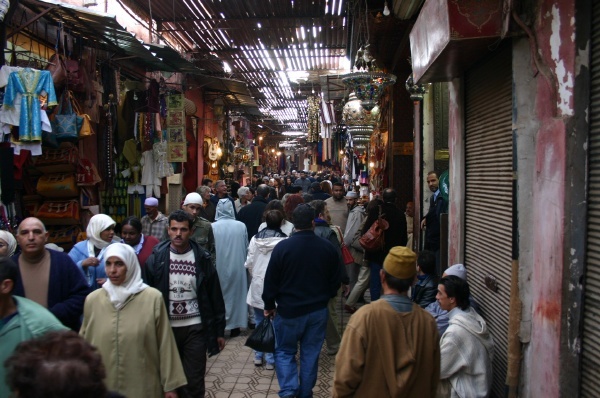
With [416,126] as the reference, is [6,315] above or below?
below

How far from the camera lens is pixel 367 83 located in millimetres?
6992

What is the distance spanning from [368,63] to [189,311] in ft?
14.4

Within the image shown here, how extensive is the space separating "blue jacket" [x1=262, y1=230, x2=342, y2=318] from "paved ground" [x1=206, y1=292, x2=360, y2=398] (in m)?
1.11

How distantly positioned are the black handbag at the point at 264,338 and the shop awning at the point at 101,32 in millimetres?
4299

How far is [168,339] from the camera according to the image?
3.27 metres

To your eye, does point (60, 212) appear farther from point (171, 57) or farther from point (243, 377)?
point (243, 377)

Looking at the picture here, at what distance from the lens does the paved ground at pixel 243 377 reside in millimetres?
5062

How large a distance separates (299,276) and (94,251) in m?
1.80

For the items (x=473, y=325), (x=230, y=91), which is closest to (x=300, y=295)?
(x=473, y=325)

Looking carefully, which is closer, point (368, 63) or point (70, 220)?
point (368, 63)

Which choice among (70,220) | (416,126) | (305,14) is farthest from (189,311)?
(305,14)

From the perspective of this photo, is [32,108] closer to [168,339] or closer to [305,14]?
[168,339]

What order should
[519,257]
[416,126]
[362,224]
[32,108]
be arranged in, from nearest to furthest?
[519,257] < [32,108] < [362,224] < [416,126]

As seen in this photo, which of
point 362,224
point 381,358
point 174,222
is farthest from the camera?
point 362,224
